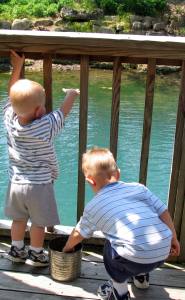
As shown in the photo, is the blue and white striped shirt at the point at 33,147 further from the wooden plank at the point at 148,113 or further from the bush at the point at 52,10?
the bush at the point at 52,10

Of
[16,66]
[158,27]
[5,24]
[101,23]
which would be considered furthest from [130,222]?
[101,23]

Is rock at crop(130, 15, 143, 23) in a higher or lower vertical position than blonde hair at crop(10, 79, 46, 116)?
lower

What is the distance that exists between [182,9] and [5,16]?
23.4 feet

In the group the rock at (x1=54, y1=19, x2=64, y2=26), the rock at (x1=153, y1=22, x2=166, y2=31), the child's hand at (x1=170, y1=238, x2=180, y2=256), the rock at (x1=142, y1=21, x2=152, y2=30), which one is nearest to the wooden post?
the child's hand at (x1=170, y1=238, x2=180, y2=256)

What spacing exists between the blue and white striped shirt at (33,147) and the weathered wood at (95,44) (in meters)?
0.31

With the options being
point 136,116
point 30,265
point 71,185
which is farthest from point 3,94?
point 30,265

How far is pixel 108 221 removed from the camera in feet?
6.88

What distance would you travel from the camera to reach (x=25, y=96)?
2.26m

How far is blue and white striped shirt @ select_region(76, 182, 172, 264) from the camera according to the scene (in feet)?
6.65

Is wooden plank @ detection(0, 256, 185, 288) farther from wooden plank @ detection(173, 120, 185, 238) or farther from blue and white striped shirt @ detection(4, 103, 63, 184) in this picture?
blue and white striped shirt @ detection(4, 103, 63, 184)

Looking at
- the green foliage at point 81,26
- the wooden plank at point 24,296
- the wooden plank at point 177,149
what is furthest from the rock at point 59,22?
the wooden plank at point 24,296

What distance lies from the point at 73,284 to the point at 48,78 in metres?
1.04

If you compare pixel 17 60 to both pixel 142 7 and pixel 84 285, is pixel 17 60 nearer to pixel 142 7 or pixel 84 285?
pixel 84 285

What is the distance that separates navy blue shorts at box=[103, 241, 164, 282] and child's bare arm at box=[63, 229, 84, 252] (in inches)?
5.7
